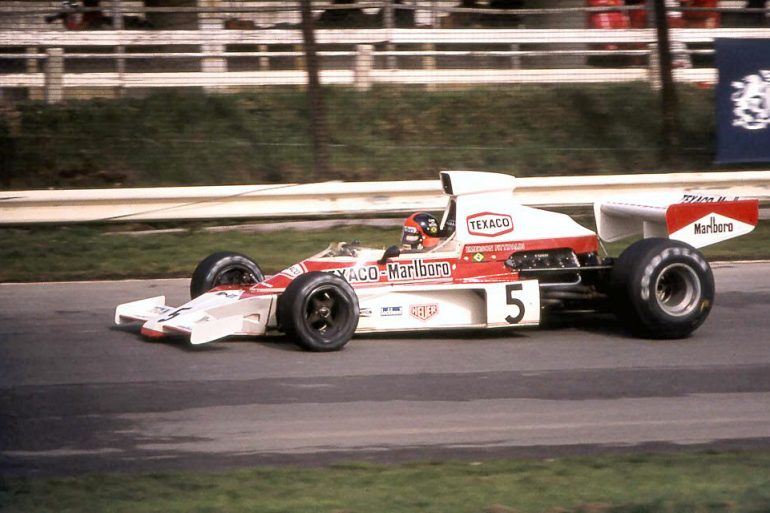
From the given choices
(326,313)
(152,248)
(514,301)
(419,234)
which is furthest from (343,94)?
(326,313)

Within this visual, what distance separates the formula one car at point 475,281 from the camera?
8.72 metres

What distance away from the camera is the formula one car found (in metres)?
8.72

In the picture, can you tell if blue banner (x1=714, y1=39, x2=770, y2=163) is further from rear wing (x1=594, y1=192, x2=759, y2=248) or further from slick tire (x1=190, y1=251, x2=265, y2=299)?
slick tire (x1=190, y1=251, x2=265, y2=299)

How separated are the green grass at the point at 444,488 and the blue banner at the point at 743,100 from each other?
10.4 meters

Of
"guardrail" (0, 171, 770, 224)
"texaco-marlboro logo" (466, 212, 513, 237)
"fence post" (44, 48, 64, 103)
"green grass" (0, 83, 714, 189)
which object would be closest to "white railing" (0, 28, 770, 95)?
"fence post" (44, 48, 64, 103)

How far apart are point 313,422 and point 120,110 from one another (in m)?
11.5

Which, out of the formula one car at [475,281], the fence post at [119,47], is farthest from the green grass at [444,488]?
the fence post at [119,47]

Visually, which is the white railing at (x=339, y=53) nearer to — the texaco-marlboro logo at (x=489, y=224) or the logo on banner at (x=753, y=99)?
the logo on banner at (x=753, y=99)

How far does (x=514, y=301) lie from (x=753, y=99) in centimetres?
808

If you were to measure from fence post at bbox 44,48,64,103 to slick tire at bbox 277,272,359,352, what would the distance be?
385 inches

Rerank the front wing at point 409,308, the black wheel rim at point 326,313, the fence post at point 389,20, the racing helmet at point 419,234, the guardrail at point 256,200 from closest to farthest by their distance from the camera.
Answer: the black wheel rim at point 326,313 → the front wing at point 409,308 → the racing helmet at point 419,234 → the guardrail at point 256,200 → the fence post at point 389,20

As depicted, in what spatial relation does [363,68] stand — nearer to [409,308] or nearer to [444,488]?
[409,308]

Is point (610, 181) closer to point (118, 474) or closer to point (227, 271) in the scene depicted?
point (227, 271)

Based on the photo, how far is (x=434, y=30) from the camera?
741 inches
